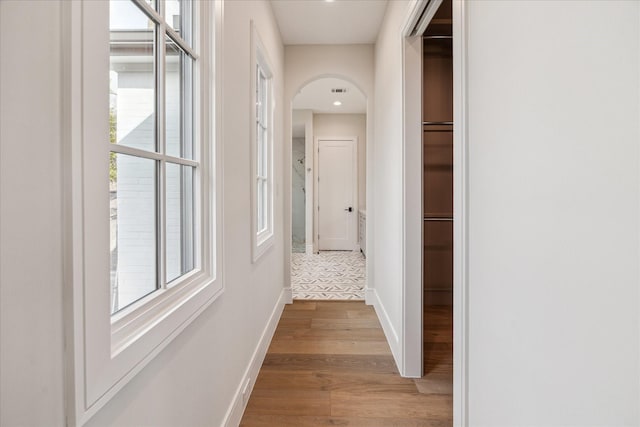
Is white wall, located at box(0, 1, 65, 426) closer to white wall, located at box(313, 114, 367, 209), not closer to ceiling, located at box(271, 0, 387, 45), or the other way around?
ceiling, located at box(271, 0, 387, 45)

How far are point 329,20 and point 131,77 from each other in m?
2.70

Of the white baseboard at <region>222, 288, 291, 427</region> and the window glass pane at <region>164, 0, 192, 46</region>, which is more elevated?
the window glass pane at <region>164, 0, 192, 46</region>

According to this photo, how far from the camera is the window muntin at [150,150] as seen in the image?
0.82 m

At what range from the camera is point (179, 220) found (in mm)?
1204

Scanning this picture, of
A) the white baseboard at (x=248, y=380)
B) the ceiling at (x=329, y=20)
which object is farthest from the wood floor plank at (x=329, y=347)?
the ceiling at (x=329, y=20)

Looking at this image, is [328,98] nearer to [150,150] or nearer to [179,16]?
[179,16]

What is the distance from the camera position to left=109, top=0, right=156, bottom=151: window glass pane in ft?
2.63

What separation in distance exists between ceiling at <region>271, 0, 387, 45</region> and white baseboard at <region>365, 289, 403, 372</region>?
2.62 m

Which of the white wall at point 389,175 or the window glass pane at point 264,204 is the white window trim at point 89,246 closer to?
the white wall at point 389,175

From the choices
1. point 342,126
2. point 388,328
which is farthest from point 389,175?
point 342,126

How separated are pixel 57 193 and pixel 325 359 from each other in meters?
2.13

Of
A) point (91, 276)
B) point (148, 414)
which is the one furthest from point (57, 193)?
point (148, 414)
